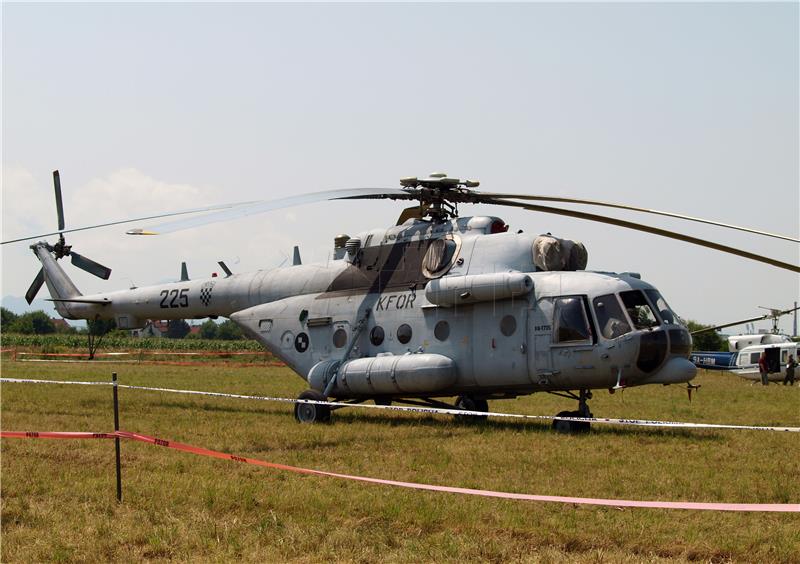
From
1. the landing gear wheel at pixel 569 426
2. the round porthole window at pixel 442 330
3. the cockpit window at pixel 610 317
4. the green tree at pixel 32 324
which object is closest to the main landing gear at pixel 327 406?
the round porthole window at pixel 442 330

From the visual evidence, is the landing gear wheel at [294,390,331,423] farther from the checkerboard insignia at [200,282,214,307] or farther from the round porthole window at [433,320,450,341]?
the checkerboard insignia at [200,282,214,307]

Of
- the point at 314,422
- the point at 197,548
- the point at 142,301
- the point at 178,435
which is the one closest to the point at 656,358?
the point at 314,422

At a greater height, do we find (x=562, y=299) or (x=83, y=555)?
(x=562, y=299)

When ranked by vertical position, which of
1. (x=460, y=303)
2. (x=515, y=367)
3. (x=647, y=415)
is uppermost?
(x=460, y=303)

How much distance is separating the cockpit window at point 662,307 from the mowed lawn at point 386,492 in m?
1.89

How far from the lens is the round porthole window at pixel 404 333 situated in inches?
628

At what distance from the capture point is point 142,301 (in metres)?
20.3

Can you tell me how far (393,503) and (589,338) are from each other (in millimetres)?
6363

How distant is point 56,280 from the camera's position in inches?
870


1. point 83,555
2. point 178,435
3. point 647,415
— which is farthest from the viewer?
point 647,415

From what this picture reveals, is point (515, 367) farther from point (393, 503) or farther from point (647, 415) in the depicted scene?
point (393, 503)

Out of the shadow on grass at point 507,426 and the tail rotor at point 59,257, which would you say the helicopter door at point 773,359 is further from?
the tail rotor at point 59,257

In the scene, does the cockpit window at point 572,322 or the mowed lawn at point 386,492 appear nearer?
the mowed lawn at point 386,492

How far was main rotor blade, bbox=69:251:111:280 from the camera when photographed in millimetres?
21000
